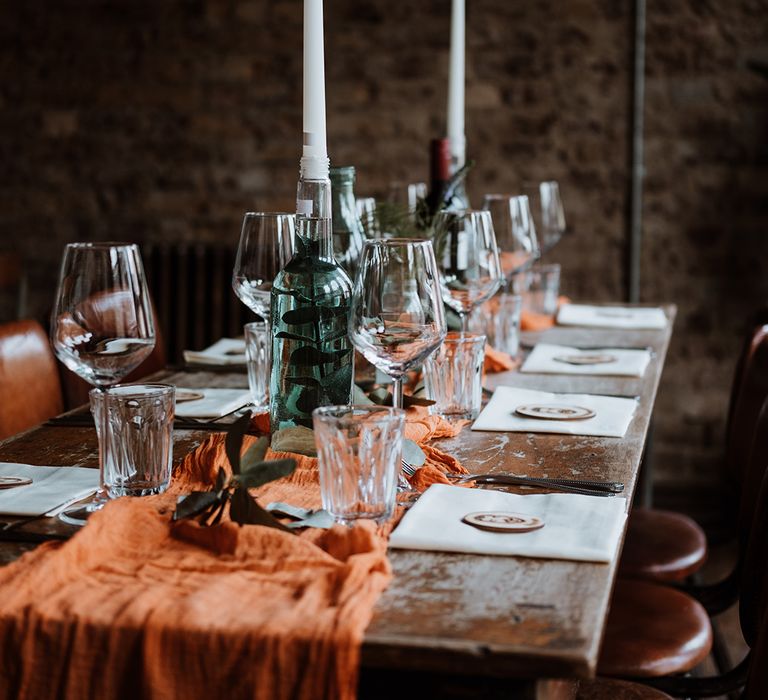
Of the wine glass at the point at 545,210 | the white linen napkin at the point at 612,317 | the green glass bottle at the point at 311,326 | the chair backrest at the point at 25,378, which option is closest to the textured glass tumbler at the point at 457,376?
the green glass bottle at the point at 311,326

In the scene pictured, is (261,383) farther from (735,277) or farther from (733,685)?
(735,277)

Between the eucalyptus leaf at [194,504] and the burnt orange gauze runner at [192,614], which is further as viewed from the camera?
the eucalyptus leaf at [194,504]

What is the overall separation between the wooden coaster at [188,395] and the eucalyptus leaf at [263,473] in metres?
0.78

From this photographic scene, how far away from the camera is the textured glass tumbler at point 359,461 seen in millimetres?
1118

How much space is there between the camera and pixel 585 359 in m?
2.22

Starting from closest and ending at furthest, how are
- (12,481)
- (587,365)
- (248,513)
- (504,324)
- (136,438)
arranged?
1. (248,513)
2. (136,438)
3. (12,481)
4. (587,365)
5. (504,324)

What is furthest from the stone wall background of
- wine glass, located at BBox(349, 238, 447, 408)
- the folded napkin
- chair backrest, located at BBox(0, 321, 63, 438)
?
wine glass, located at BBox(349, 238, 447, 408)

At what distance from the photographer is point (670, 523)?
2346mm

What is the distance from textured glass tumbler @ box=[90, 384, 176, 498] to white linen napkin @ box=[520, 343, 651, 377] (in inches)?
40.2

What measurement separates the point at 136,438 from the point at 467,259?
28.8 inches

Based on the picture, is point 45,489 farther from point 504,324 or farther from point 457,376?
point 504,324

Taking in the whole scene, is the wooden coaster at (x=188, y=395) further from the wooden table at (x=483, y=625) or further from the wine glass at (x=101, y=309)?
the wooden table at (x=483, y=625)

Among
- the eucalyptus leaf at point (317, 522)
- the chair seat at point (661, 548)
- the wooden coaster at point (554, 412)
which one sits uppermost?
the eucalyptus leaf at point (317, 522)

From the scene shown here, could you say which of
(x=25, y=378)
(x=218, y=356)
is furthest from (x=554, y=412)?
(x=25, y=378)
